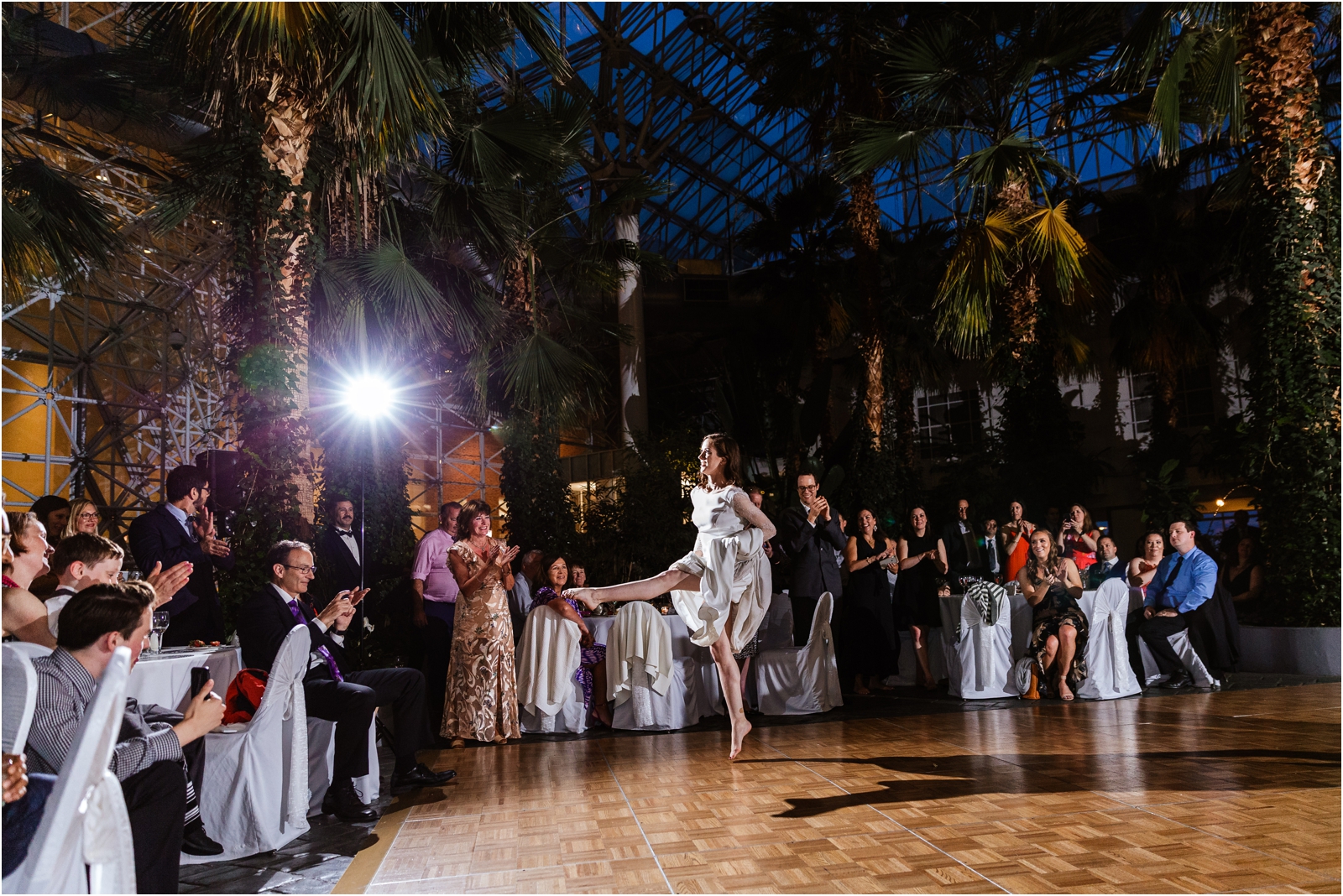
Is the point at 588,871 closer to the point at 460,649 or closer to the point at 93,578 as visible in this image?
the point at 93,578

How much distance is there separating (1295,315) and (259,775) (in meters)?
8.42

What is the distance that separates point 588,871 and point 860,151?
795 centimetres

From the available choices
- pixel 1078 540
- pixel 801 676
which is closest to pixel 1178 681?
pixel 1078 540

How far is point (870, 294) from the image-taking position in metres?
11.0

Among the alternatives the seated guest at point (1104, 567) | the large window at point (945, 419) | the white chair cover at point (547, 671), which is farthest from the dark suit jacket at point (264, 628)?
the large window at point (945, 419)

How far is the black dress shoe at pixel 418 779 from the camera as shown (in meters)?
4.55

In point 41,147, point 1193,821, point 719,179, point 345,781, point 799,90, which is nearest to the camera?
point 1193,821

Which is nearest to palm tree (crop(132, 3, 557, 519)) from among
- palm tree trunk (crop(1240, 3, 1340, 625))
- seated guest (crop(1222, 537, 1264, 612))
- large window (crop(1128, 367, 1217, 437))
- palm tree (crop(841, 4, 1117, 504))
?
palm tree (crop(841, 4, 1117, 504))

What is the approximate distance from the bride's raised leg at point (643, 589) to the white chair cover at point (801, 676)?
2080 mm

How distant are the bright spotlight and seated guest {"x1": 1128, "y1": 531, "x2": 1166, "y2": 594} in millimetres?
7438

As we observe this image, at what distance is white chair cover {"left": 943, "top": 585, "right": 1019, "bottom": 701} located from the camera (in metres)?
7.25

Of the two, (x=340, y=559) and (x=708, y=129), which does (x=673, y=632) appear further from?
(x=708, y=129)

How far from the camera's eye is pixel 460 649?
5.79 m

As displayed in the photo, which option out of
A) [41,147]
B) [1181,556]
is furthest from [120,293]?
[1181,556]
